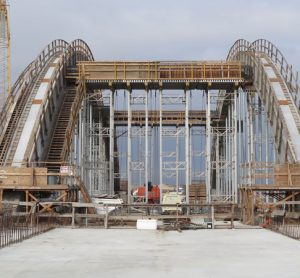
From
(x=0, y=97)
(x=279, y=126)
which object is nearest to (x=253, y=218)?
(x=279, y=126)

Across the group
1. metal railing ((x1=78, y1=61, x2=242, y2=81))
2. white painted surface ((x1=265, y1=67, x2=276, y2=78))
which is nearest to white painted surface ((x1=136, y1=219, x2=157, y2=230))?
white painted surface ((x1=265, y1=67, x2=276, y2=78))

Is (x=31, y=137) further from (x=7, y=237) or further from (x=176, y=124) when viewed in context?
(x=176, y=124)

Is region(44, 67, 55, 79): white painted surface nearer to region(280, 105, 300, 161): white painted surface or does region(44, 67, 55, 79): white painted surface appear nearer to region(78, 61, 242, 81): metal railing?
region(78, 61, 242, 81): metal railing

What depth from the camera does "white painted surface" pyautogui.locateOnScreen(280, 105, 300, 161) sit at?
124 feet

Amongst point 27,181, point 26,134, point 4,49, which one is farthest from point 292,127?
point 4,49

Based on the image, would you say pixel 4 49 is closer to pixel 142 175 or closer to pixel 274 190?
pixel 142 175

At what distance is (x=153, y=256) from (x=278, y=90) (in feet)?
87.9

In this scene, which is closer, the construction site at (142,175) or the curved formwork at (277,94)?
the construction site at (142,175)

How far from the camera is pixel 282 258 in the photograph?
56.7ft

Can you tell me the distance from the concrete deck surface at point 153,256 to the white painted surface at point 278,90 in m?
17.3

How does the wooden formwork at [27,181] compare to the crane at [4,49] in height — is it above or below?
below

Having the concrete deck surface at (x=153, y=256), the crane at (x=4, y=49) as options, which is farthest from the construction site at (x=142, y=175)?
the crane at (x=4, y=49)

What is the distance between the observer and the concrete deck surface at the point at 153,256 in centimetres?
1454

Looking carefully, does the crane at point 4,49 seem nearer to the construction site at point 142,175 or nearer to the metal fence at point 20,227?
the construction site at point 142,175
